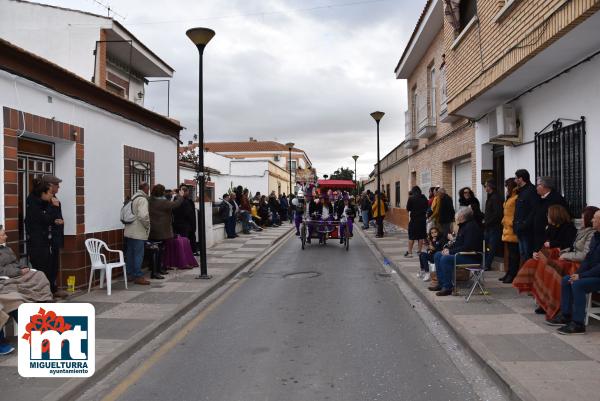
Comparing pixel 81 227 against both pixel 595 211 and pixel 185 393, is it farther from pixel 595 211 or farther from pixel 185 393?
pixel 595 211

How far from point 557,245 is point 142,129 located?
852 cm

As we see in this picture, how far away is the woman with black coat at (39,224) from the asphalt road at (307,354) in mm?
2422

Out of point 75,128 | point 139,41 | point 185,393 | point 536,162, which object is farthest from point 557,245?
point 139,41

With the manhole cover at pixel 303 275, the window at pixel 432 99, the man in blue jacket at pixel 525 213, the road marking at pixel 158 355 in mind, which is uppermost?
the window at pixel 432 99

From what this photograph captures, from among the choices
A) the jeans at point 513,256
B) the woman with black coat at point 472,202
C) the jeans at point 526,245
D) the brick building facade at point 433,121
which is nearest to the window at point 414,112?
the brick building facade at point 433,121

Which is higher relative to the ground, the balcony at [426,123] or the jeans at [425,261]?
the balcony at [426,123]

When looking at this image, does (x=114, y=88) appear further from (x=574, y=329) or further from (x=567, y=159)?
(x=574, y=329)

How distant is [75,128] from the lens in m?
8.68

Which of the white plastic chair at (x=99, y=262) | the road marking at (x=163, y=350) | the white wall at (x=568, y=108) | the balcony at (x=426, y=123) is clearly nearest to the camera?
the road marking at (x=163, y=350)

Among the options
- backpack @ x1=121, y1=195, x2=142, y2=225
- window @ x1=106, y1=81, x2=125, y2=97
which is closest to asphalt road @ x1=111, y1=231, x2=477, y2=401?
backpack @ x1=121, y1=195, x2=142, y2=225

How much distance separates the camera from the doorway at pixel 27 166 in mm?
7762

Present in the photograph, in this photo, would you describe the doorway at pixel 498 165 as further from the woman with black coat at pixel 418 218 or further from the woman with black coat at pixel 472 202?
the woman with black coat at pixel 418 218

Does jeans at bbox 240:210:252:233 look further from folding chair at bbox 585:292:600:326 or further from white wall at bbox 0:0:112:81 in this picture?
folding chair at bbox 585:292:600:326

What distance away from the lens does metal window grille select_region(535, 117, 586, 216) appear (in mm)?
7641
